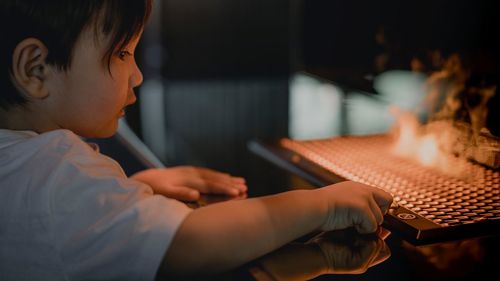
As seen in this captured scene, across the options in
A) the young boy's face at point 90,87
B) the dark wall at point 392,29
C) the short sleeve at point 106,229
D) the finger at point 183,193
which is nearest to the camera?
the short sleeve at point 106,229

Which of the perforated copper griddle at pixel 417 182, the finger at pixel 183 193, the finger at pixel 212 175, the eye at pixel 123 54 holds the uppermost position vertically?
the eye at pixel 123 54

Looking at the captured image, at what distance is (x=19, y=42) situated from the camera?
73cm

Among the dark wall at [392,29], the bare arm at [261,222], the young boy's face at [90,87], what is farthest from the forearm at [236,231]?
the dark wall at [392,29]

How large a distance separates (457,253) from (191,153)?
2.16 feet

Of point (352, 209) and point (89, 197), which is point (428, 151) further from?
point (89, 197)

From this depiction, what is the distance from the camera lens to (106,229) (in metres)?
0.64

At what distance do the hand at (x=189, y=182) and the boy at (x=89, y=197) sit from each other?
0.64 ft

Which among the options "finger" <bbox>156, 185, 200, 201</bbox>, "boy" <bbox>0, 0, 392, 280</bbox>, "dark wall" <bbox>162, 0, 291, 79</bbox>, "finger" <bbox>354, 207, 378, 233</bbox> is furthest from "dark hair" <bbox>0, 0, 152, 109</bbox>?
"dark wall" <bbox>162, 0, 291, 79</bbox>

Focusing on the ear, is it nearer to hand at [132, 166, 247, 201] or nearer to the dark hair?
the dark hair

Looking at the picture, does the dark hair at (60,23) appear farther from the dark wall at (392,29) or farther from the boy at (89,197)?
the dark wall at (392,29)

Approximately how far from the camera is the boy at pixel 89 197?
0.64m

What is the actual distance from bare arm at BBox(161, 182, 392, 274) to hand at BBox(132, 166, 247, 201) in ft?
A: 0.71

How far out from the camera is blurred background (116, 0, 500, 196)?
1148 mm

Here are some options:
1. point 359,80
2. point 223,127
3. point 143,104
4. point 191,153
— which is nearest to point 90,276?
point 191,153
